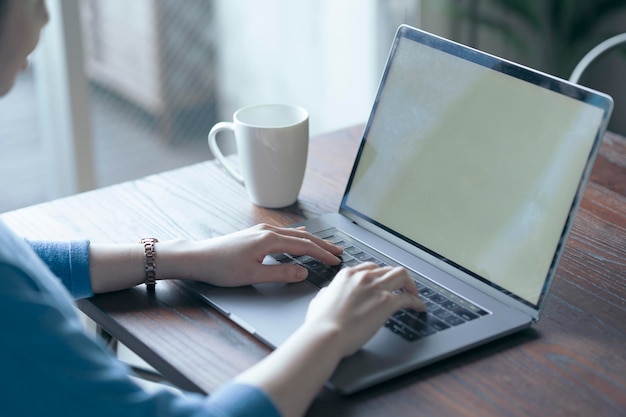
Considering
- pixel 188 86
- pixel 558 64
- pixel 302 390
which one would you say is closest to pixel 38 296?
pixel 302 390

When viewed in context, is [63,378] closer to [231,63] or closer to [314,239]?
[314,239]

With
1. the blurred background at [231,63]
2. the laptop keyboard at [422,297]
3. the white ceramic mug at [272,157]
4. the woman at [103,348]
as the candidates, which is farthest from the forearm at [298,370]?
the blurred background at [231,63]

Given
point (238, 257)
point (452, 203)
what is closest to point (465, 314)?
point (452, 203)

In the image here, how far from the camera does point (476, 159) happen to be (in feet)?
3.28

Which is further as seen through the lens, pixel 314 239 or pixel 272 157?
pixel 272 157

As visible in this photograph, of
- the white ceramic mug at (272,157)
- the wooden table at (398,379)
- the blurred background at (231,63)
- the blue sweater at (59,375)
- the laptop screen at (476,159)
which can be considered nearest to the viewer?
the blue sweater at (59,375)

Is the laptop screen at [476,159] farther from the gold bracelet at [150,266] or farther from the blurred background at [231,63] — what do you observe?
the blurred background at [231,63]

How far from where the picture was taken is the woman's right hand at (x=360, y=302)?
0.82m

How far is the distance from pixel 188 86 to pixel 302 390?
207 centimetres

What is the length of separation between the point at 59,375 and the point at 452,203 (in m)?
0.52

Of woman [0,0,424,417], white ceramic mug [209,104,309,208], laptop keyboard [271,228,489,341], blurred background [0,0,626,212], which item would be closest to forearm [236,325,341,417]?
woman [0,0,424,417]

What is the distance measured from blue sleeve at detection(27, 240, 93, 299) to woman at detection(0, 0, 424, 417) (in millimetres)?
154

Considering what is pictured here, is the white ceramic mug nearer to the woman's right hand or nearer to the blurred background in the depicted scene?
the woman's right hand

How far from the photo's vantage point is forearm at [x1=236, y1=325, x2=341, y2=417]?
74 cm
